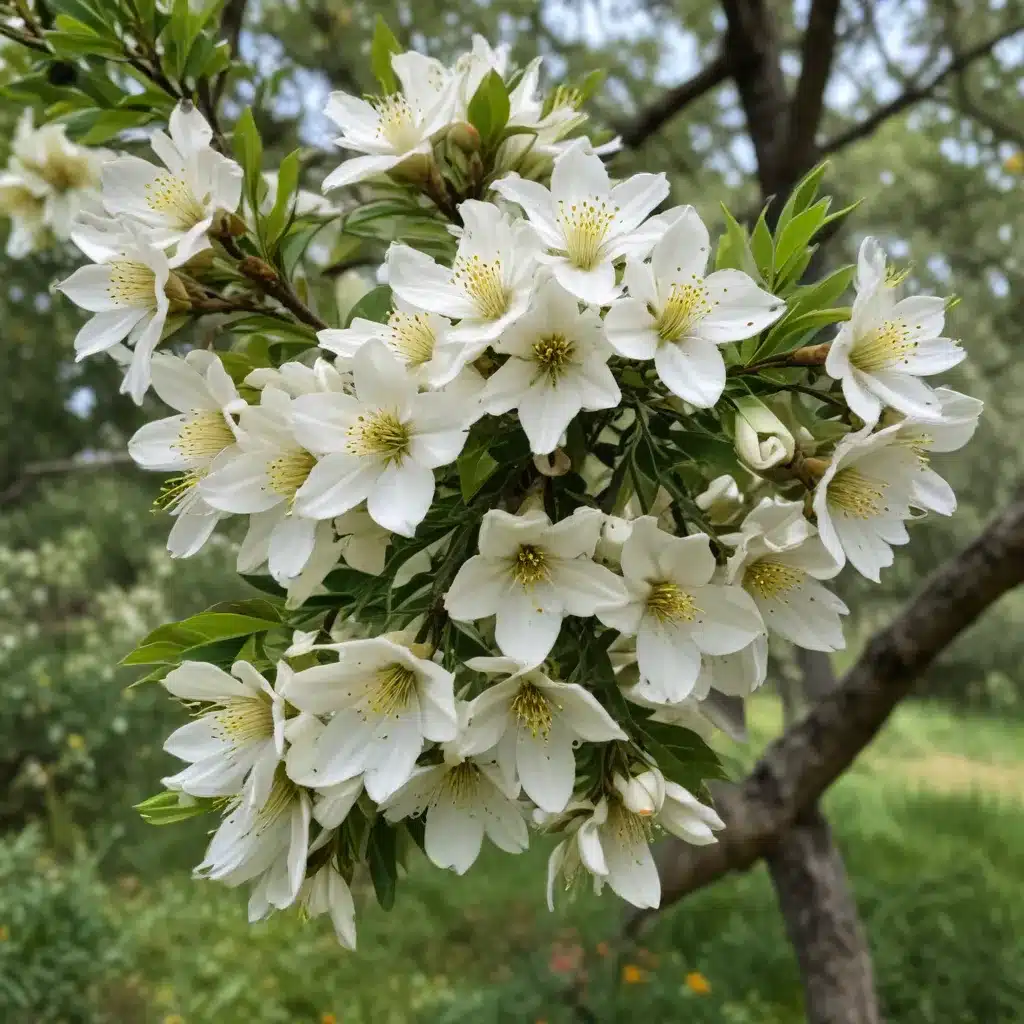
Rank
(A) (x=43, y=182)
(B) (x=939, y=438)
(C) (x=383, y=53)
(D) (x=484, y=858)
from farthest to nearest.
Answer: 1. (D) (x=484, y=858)
2. (A) (x=43, y=182)
3. (C) (x=383, y=53)
4. (B) (x=939, y=438)

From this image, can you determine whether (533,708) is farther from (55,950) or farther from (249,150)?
(55,950)

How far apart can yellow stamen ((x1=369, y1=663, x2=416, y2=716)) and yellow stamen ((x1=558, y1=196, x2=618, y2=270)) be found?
372 millimetres

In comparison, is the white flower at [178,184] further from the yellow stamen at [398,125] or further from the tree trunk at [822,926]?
the tree trunk at [822,926]

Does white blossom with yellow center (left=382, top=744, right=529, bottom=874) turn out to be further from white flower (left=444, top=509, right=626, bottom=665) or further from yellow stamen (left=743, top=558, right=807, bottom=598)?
yellow stamen (left=743, top=558, right=807, bottom=598)

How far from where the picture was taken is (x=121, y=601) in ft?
18.2

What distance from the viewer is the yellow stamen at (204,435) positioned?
86cm

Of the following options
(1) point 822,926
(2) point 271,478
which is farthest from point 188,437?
(1) point 822,926

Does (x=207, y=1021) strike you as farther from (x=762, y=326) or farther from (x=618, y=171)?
(x=762, y=326)

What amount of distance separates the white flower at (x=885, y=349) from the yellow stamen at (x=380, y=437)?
1.19 feet

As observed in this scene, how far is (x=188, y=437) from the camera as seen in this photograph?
869mm

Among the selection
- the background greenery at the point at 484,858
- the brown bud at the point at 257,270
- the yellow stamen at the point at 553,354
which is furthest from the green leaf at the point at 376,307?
the background greenery at the point at 484,858

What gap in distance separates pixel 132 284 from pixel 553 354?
1.50 feet

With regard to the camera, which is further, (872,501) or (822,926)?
(822,926)

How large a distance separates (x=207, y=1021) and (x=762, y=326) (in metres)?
3.83
